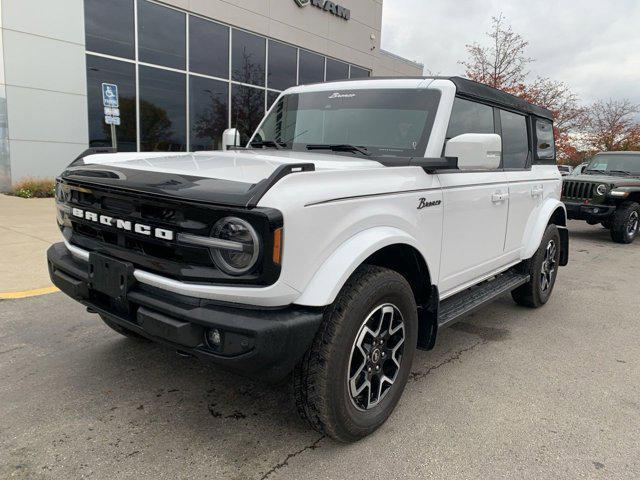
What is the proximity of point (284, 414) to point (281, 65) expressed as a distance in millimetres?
14797

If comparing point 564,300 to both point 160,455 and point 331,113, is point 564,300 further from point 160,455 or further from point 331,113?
point 160,455

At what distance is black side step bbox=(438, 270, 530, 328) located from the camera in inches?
129

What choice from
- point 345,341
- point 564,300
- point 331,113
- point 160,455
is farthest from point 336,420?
point 564,300

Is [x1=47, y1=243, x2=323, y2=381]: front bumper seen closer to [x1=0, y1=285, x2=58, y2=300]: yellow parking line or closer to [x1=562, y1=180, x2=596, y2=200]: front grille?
[x1=0, y1=285, x2=58, y2=300]: yellow parking line

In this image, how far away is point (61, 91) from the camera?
11062mm

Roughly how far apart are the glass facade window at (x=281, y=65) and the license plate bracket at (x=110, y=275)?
46.0ft

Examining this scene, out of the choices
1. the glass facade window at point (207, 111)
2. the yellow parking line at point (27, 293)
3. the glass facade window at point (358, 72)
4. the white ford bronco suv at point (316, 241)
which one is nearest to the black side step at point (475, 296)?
the white ford bronco suv at point (316, 241)

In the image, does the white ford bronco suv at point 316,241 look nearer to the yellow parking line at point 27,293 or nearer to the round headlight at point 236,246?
the round headlight at point 236,246

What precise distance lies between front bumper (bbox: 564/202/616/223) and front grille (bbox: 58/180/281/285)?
31.7 feet

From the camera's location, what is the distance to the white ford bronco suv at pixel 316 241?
206cm

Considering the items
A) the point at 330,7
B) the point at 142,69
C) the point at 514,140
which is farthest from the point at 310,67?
the point at 514,140

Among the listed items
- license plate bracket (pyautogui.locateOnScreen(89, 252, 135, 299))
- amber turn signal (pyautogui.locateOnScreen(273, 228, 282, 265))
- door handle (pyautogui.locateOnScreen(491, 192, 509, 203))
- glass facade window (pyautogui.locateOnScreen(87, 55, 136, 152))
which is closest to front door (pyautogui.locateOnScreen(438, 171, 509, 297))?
door handle (pyautogui.locateOnScreen(491, 192, 509, 203))

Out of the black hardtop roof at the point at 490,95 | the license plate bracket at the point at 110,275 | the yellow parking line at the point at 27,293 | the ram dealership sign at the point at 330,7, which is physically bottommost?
the yellow parking line at the point at 27,293

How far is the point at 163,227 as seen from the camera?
87.8 inches
